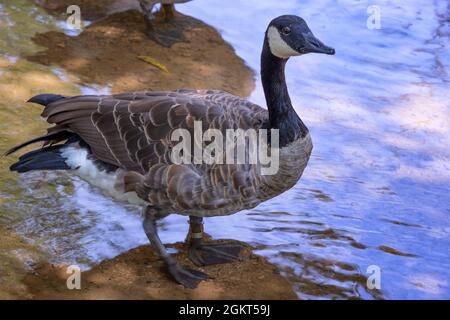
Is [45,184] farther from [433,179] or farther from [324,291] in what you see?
[433,179]

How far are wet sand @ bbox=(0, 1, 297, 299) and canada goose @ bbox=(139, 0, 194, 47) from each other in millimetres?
67

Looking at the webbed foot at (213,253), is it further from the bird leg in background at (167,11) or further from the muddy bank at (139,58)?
the bird leg in background at (167,11)

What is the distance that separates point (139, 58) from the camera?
7078mm

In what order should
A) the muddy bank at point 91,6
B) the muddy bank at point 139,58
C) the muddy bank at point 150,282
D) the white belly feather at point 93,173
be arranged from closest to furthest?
the muddy bank at point 150,282 → the white belly feather at point 93,173 → the muddy bank at point 139,58 → the muddy bank at point 91,6

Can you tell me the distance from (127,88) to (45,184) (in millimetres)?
1592

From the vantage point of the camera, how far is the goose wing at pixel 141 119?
4.29 metres

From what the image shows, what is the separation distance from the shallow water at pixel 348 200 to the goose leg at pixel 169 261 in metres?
0.33

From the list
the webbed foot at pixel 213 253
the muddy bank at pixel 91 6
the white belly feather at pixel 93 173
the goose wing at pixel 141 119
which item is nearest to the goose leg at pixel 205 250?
the webbed foot at pixel 213 253

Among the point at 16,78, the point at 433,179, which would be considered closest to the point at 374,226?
the point at 433,179

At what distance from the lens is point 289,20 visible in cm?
433

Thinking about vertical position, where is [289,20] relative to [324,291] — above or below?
above

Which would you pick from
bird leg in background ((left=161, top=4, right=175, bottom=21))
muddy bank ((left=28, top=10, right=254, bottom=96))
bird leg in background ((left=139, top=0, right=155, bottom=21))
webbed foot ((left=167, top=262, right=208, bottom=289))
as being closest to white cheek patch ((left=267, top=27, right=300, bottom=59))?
webbed foot ((left=167, top=262, right=208, bottom=289))

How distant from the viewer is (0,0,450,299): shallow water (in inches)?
178

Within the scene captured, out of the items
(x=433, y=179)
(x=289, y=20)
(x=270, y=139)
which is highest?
(x=289, y=20)
